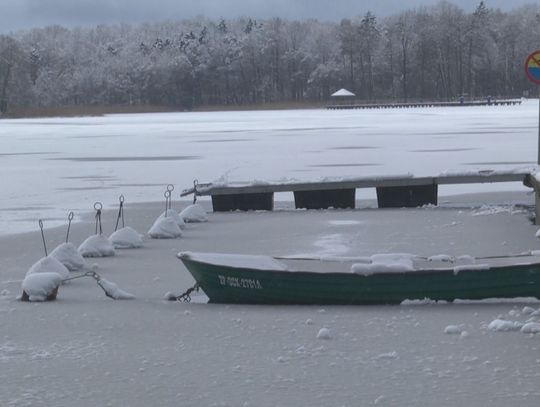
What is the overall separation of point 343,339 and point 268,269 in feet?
4.65

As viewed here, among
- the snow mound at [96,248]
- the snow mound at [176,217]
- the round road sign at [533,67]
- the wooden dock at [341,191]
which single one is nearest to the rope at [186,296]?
the snow mound at [96,248]

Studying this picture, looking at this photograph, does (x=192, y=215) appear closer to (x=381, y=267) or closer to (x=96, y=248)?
(x=96, y=248)

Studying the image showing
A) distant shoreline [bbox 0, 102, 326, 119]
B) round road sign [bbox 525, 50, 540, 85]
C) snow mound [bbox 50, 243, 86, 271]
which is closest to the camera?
snow mound [bbox 50, 243, 86, 271]

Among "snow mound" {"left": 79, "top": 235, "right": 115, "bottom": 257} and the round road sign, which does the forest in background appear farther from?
"snow mound" {"left": 79, "top": 235, "right": 115, "bottom": 257}

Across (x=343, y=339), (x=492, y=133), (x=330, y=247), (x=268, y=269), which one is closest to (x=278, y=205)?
(x=330, y=247)

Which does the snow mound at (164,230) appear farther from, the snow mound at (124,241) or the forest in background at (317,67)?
the forest in background at (317,67)

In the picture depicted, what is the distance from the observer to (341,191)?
19.0m

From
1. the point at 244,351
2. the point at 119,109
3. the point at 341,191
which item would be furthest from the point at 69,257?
the point at 119,109

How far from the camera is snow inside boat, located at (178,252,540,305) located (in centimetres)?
917

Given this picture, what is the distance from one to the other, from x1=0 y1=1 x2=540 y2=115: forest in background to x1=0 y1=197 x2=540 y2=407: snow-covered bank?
134m

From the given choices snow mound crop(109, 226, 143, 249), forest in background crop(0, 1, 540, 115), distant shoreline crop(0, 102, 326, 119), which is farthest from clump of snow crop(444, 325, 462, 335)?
forest in background crop(0, 1, 540, 115)

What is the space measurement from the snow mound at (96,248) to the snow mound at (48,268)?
2.34 metres

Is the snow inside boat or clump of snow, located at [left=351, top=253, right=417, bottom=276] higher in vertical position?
clump of snow, located at [left=351, top=253, right=417, bottom=276]

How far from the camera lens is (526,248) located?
1270cm
